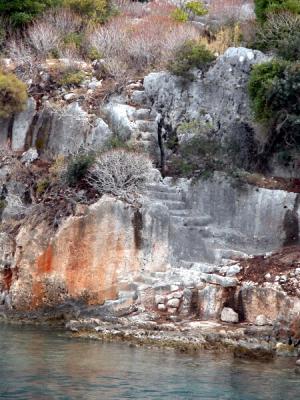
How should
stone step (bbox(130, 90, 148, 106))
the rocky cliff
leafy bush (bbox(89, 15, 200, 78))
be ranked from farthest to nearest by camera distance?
leafy bush (bbox(89, 15, 200, 78)) → stone step (bbox(130, 90, 148, 106)) → the rocky cliff

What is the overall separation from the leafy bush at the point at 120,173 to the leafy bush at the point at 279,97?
449cm

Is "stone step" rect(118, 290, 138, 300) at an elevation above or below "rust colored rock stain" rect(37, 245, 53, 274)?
below

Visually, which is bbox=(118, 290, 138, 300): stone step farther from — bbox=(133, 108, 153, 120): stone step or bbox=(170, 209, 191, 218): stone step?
bbox=(133, 108, 153, 120): stone step

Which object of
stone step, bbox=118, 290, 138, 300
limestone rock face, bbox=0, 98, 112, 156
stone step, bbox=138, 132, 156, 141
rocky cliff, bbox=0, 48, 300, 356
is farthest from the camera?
limestone rock face, bbox=0, 98, 112, 156

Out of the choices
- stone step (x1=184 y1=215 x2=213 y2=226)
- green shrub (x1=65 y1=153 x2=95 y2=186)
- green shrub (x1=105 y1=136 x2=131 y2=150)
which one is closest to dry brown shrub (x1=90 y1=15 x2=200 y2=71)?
green shrub (x1=105 y1=136 x2=131 y2=150)

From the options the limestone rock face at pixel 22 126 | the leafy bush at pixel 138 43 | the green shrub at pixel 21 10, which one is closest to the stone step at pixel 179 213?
the leafy bush at pixel 138 43

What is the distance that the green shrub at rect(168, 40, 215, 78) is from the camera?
108ft

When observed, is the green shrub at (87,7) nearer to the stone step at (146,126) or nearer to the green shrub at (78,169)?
the stone step at (146,126)

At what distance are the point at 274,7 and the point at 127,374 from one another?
2098 cm

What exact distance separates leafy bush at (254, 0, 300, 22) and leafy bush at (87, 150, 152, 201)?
10573 millimetres

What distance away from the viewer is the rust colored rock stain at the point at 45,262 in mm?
27406

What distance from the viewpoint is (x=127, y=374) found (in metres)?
18.8

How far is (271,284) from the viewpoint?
24.3 meters

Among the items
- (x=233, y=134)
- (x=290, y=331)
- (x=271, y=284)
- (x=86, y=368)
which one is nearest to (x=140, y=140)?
(x=233, y=134)
